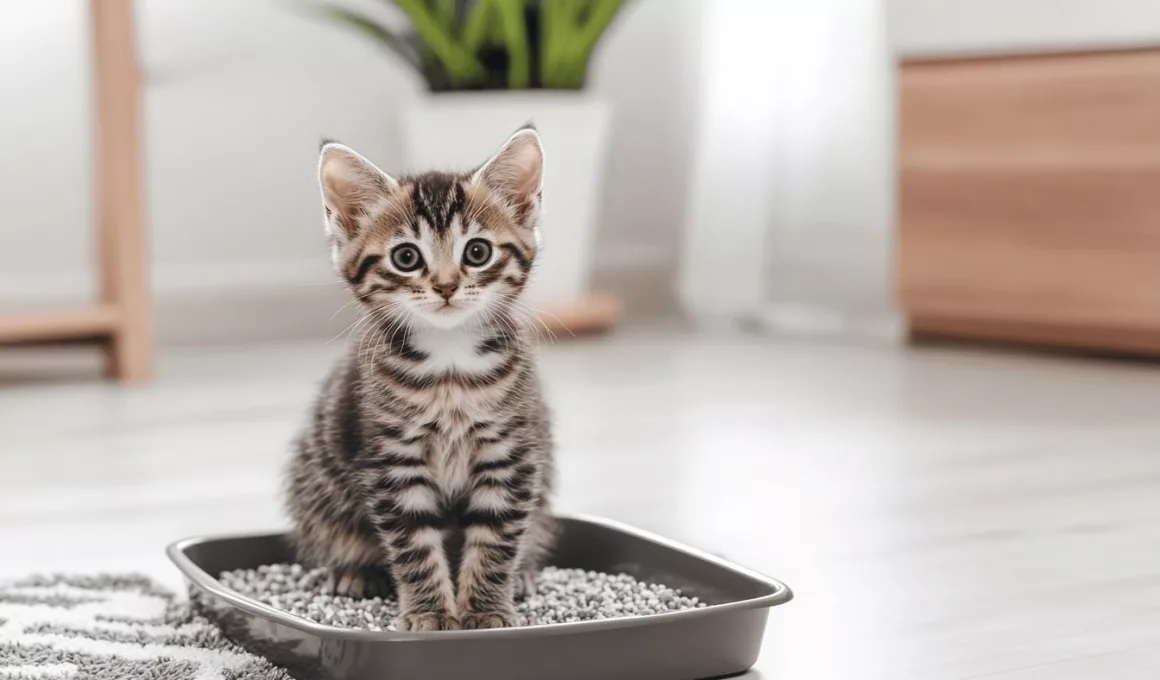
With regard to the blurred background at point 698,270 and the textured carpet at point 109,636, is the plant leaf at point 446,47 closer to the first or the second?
the blurred background at point 698,270

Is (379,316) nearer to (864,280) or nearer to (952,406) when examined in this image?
(952,406)

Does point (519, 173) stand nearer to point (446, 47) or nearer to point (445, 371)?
point (445, 371)

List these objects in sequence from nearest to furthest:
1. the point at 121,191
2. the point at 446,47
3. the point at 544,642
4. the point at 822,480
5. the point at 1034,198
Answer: the point at 544,642
the point at 822,480
the point at 121,191
the point at 1034,198
the point at 446,47

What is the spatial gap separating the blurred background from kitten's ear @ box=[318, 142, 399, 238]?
0.45 meters

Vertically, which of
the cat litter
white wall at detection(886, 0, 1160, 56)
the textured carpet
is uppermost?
white wall at detection(886, 0, 1160, 56)

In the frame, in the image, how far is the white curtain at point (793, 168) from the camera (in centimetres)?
295

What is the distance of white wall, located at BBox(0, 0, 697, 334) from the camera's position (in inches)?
113

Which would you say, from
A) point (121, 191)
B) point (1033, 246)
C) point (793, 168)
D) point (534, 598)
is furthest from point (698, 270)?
point (534, 598)

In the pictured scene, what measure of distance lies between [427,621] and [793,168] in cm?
222

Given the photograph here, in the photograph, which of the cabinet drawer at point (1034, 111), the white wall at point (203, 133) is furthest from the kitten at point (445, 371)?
the white wall at point (203, 133)

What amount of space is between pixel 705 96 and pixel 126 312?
1.29m

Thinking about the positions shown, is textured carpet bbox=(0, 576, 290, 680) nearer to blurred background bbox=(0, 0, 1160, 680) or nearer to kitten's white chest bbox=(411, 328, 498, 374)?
blurred background bbox=(0, 0, 1160, 680)

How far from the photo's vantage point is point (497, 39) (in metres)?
2.93

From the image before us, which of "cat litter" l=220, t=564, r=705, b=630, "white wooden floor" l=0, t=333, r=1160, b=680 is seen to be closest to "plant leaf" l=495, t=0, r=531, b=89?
"white wooden floor" l=0, t=333, r=1160, b=680
